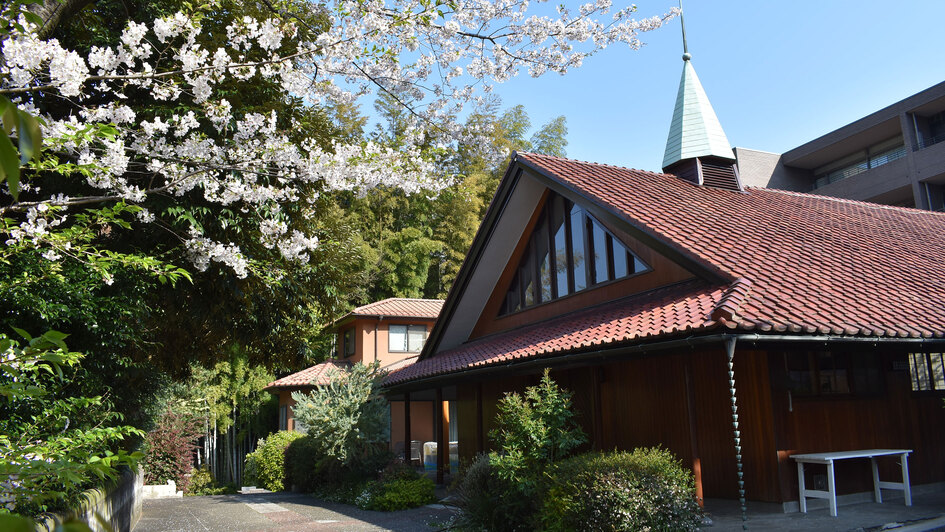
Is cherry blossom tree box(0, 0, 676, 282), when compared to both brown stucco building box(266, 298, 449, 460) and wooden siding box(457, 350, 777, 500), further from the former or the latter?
brown stucco building box(266, 298, 449, 460)

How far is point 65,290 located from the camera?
6.82m

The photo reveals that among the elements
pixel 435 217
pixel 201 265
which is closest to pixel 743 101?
pixel 201 265

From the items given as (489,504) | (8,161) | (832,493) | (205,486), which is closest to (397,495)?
(489,504)

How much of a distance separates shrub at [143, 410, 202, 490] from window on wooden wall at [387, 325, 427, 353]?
8156mm

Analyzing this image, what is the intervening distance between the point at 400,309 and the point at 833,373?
1874 cm

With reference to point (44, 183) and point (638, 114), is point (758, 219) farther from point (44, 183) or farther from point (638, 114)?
point (44, 183)

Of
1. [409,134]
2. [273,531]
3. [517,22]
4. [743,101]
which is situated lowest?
[273,531]

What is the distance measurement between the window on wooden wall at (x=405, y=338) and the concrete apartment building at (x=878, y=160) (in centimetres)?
1634

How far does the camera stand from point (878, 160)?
28.2m

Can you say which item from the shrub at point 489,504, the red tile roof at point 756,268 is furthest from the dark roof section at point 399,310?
the shrub at point 489,504

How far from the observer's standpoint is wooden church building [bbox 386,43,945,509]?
8.56m

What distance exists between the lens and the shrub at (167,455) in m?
21.8

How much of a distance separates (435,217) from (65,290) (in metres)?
26.7

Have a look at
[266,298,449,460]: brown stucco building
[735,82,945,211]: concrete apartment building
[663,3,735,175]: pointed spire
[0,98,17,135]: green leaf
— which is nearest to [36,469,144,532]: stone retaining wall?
[0,98,17,135]: green leaf
